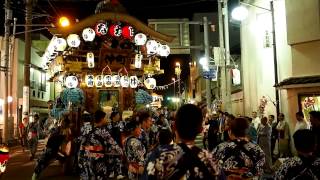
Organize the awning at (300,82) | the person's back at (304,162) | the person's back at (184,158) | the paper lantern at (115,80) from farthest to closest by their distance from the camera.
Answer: the paper lantern at (115,80)
the awning at (300,82)
the person's back at (304,162)
the person's back at (184,158)

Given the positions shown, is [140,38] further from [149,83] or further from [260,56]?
[260,56]

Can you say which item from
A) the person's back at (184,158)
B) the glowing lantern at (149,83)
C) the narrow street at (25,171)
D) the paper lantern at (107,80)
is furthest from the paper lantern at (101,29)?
the person's back at (184,158)

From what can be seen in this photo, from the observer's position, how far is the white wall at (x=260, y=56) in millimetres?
19422

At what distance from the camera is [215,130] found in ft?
57.4

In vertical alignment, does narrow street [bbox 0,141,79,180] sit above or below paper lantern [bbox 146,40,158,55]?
below

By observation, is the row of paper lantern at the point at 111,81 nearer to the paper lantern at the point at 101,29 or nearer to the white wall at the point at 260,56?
the paper lantern at the point at 101,29

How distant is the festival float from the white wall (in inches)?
192

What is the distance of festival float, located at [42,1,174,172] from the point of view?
19.7m

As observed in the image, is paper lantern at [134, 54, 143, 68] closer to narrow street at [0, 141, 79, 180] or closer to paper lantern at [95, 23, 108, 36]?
paper lantern at [95, 23, 108, 36]

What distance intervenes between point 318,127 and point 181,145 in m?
5.04

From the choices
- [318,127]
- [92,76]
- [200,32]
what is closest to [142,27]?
[92,76]

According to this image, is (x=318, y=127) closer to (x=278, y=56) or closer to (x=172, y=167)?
(x=172, y=167)

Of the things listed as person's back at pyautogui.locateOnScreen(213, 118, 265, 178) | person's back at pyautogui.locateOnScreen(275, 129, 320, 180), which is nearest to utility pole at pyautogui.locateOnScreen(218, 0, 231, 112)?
person's back at pyautogui.locateOnScreen(213, 118, 265, 178)

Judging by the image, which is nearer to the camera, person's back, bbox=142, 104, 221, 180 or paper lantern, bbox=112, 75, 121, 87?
person's back, bbox=142, 104, 221, 180
